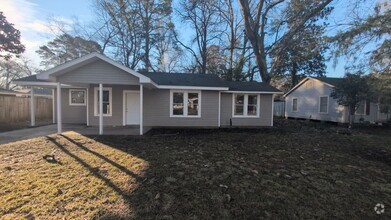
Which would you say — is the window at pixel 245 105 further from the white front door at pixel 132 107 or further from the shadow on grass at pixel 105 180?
the shadow on grass at pixel 105 180

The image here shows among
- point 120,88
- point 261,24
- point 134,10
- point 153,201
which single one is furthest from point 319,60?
point 153,201

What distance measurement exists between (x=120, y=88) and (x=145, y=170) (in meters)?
7.98

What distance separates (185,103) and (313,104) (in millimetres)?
12868

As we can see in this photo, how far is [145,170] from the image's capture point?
182 inches

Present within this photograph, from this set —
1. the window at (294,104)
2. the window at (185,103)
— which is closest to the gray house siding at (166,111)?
the window at (185,103)

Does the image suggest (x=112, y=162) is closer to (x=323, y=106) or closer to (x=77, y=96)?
(x=77, y=96)

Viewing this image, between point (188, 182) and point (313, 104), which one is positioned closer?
point (188, 182)

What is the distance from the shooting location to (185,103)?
12.0 meters

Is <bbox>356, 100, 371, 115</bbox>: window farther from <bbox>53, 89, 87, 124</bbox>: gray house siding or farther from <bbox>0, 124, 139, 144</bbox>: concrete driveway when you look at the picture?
<bbox>53, 89, 87, 124</bbox>: gray house siding

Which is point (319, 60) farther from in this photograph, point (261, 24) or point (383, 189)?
point (383, 189)

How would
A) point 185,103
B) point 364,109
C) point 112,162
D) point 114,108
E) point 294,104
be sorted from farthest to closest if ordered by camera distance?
1. point 294,104
2. point 364,109
3. point 185,103
4. point 114,108
5. point 112,162

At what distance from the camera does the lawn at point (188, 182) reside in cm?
314

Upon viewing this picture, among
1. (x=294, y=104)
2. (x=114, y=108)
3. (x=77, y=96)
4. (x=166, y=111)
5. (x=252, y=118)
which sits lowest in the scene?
(x=252, y=118)

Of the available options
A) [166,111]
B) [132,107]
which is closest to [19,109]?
[132,107]
